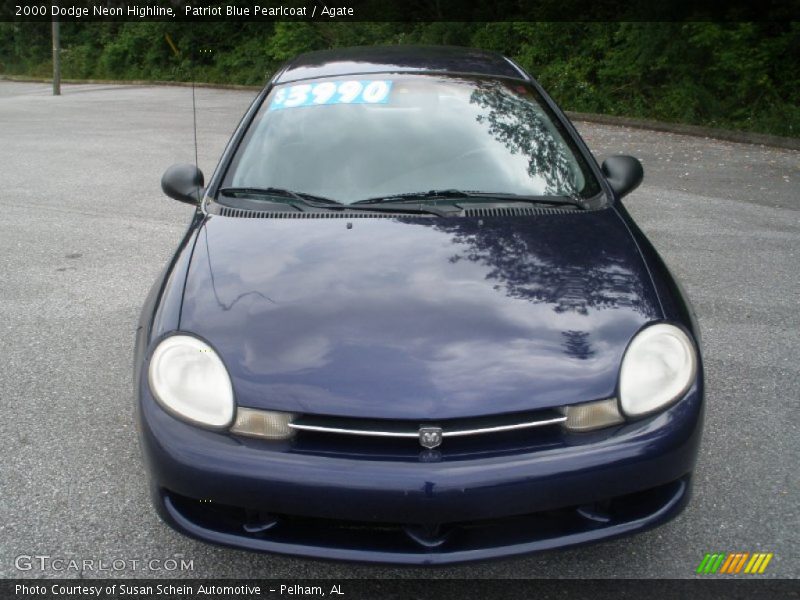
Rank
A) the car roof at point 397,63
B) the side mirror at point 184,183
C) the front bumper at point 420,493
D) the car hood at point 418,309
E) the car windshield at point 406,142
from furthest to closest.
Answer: the car roof at point 397,63 < the side mirror at point 184,183 < the car windshield at point 406,142 < the car hood at point 418,309 < the front bumper at point 420,493

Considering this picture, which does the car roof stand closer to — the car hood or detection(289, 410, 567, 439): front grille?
the car hood

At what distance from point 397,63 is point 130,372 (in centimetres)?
190

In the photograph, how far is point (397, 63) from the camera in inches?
148

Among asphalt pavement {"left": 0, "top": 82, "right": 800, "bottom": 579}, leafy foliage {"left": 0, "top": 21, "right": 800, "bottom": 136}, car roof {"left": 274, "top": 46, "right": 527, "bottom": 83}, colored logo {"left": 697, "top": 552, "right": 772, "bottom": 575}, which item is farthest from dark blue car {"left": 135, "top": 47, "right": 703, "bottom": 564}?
leafy foliage {"left": 0, "top": 21, "right": 800, "bottom": 136}

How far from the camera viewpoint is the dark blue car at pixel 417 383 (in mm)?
2041

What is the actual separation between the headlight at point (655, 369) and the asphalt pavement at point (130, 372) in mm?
452

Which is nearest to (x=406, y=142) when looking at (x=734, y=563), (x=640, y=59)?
(x=734, y=563)

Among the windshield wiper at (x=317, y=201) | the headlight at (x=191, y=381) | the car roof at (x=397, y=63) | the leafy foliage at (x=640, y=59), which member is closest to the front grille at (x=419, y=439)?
the headlight at (x=191, y=381)

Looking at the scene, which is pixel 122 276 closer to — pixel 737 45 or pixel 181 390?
pixel 181 390

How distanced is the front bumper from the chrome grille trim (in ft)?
0.22

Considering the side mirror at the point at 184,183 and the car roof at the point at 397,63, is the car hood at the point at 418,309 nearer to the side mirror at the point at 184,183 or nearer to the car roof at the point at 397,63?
the side mirror at the point at 184,183

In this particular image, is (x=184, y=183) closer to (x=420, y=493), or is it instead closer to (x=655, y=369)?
(x=420, y=493)

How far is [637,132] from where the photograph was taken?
42.9 ft

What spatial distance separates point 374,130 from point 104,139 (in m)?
9.49
